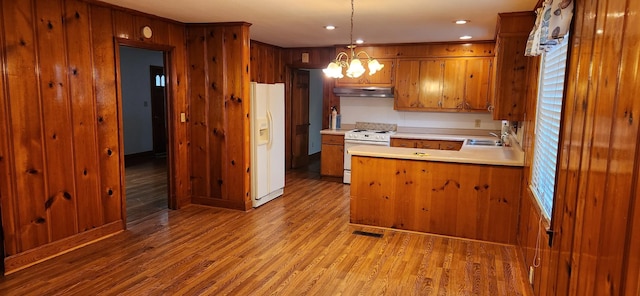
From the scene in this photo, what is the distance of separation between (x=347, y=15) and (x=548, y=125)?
7.66 ft

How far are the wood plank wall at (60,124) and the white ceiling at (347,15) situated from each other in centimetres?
47

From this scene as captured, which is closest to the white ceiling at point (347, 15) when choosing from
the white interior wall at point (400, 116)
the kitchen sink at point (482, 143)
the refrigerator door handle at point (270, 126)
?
the refrigerator door handle at point (270, 126)

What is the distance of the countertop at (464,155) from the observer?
151 inches

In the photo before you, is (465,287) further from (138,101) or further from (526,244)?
(138,101)

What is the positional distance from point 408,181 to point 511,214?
1006 mm

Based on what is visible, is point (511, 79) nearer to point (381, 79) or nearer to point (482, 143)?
point (482, 143)

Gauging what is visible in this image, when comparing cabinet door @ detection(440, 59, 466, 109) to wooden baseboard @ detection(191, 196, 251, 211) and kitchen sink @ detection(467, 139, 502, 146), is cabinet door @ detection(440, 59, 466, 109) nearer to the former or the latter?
kitchen sink @ detection(467, 139, 502, 146)

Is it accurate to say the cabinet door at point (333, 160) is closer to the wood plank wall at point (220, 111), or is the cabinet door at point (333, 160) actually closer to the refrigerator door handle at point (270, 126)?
the refrigerator door handle at point (270, 126)

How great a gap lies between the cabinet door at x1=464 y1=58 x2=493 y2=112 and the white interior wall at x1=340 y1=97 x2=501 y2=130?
1.05 feet

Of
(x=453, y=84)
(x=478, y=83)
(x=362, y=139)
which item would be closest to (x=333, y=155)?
(x=362, y=139)

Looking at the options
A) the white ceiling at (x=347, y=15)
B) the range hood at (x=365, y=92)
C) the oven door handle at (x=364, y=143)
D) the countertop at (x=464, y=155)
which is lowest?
the oven door handle at (x=364, y=143)

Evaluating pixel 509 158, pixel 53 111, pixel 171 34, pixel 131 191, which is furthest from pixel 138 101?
pixel 509 158

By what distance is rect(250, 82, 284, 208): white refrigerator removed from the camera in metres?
5.05

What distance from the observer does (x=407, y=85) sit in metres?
6.43
